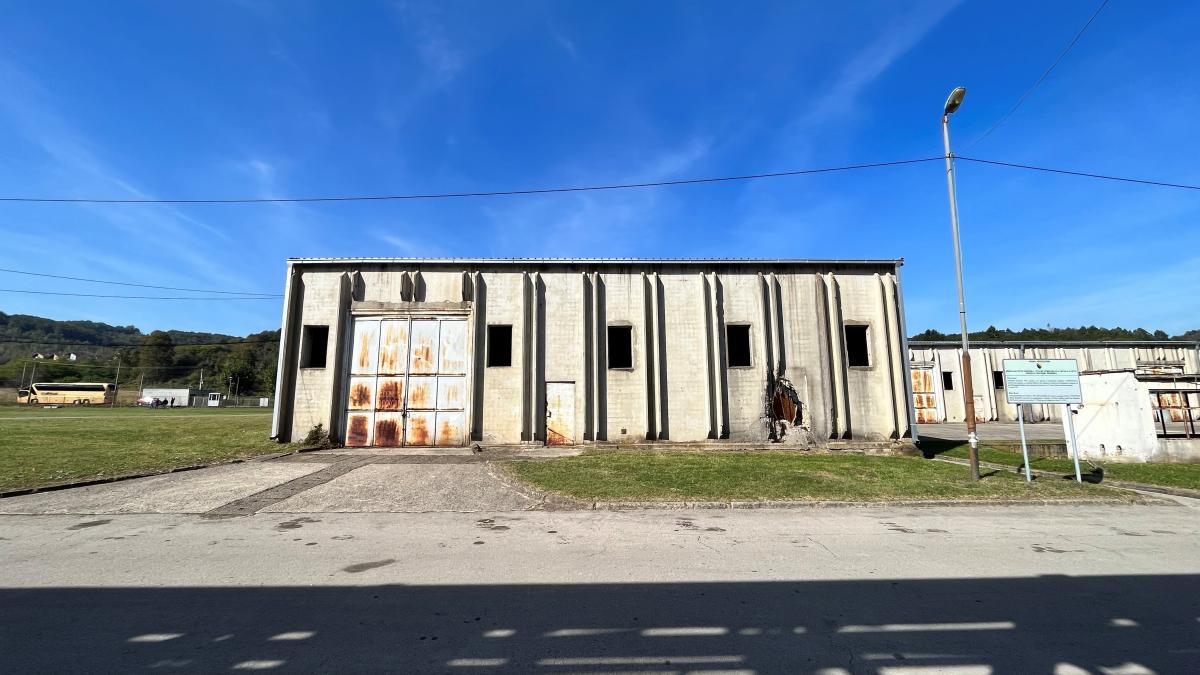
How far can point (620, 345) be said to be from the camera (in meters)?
16.8

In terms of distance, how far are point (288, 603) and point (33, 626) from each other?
1.65 metres

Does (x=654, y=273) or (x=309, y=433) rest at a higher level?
(x=654, y=273)

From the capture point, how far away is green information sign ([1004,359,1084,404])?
10586 millimetres

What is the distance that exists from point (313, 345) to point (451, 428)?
18.6ft

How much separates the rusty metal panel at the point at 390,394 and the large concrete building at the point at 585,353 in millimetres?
36

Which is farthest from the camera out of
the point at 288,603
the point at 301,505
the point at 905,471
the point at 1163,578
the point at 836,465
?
the point at 836,465

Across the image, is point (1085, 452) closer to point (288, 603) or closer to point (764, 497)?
point (764, 497)

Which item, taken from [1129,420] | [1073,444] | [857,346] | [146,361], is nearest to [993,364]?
[1129,420]

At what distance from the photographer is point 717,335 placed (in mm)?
16422

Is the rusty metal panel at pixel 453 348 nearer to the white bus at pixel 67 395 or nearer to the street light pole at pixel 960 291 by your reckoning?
the street light pole at pixel 960 291

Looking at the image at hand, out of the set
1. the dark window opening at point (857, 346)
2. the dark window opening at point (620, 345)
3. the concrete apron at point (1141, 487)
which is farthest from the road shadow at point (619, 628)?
the dark window opening at point (857, 346)

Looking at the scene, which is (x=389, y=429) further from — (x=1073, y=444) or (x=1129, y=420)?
(x=1129, y=420)

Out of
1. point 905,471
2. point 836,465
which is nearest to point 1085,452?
point 905,471

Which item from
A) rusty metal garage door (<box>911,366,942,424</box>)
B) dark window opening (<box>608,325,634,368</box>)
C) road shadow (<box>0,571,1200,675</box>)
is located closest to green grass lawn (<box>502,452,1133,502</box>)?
dark window opening (<box>608,325,634,368</box>)
